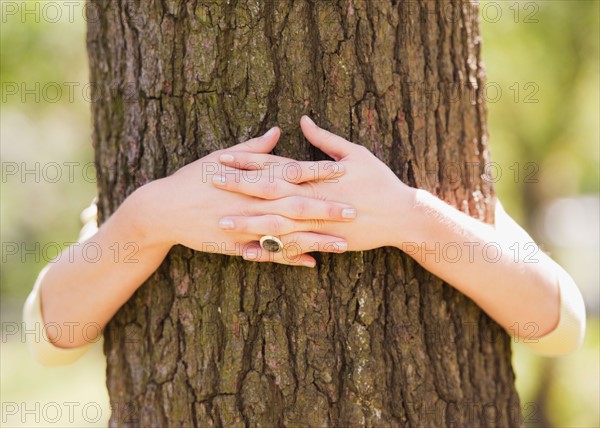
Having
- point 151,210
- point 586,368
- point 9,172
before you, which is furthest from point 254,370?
point 9,172

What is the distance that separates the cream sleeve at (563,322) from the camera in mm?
2082

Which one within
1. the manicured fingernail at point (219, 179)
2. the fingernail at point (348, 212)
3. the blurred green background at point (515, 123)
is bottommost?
the fingernail at point (348, 212)

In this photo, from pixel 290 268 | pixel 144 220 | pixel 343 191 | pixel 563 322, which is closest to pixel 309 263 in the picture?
pixel 290 268

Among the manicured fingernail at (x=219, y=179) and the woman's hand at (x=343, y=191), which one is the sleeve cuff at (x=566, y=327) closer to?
the woman's hand at (x=343, y=191)

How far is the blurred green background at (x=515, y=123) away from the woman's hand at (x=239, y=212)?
423 centimetres

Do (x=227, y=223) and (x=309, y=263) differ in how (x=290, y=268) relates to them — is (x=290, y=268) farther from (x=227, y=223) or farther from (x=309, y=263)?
(x=227, y=223)

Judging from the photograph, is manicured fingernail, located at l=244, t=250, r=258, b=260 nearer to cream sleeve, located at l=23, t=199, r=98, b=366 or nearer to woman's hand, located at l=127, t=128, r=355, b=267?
woman's hand, located at l=127, t=128, r=355, b=267

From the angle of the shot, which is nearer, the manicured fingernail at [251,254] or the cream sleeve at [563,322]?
the manicured fingernail at [251,254]

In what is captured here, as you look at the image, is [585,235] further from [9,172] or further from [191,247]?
[191,247]

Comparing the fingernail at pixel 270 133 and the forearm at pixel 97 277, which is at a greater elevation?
the fingernail at pixel 270 133

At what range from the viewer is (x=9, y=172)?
10656 mm

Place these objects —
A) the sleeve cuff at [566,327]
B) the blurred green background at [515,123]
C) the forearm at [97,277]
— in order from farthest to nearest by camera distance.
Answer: the blurred green background at [515,123] → the sleeve cuff at [566,327] → the forearm at [97,277]

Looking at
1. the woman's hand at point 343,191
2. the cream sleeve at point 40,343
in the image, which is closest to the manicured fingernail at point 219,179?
the woman's hand at point 343,191

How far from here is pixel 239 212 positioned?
6.10 feet
